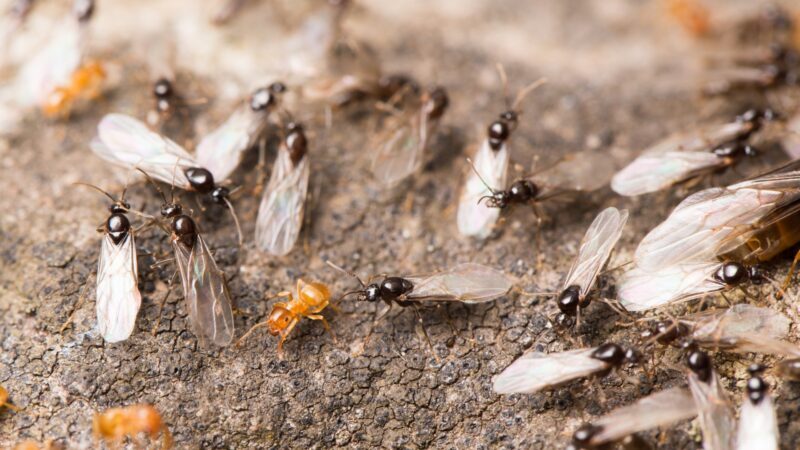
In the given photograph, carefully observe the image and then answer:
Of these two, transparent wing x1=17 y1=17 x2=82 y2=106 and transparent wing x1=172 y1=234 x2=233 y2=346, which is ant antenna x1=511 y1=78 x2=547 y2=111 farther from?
transparent wing x1=17 y1=17 x2=82 y2=106

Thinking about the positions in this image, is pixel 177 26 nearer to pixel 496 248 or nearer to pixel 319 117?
pixel 319 117

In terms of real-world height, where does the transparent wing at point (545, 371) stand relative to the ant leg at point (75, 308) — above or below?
above

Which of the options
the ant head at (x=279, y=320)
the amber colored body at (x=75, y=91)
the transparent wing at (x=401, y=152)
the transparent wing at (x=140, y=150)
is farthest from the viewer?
the amber colored body at (x=75, y=91)

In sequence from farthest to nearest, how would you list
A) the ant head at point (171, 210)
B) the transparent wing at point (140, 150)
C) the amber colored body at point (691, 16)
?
1. the amber colored body at point (691, 16)
2. the transparent wing at point (140, 150)
3. the ant head at point (171, 210)

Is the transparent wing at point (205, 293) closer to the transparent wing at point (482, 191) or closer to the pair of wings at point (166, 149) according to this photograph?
the pair of wings at point (166, 149)

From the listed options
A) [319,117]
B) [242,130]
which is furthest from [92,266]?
[319,117]

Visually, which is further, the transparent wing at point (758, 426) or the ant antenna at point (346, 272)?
the ant antenna at point (346, 272)

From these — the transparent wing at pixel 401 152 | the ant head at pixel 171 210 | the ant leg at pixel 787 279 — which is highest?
the ant leg at pixel 787 279

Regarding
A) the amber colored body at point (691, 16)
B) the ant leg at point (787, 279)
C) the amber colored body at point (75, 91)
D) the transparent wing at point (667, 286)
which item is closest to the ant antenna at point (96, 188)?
the amber colored body at point (75, 91)
